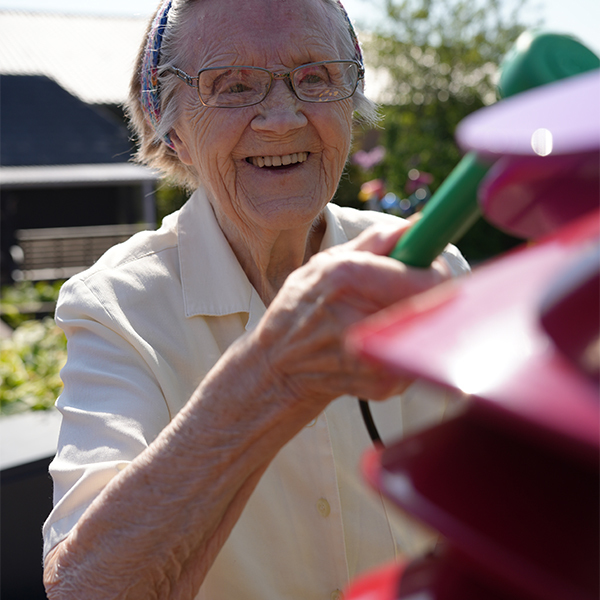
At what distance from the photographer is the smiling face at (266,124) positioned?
65.8 inches

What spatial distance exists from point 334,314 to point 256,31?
1164mm

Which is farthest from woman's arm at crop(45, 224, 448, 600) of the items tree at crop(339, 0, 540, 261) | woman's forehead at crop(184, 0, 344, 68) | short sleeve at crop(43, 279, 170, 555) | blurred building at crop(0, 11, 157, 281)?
tree at crop(339, 0, 540, 261)

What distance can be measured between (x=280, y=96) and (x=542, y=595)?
5.05 feet

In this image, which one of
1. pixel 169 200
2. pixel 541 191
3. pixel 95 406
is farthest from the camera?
pixel 169 200

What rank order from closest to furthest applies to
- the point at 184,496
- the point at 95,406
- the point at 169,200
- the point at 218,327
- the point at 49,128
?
the point at 184,496 → the point at 95,406 → the point at 218,327 → the point at 169,200 → the point at 49,128

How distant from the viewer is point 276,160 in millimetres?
1787

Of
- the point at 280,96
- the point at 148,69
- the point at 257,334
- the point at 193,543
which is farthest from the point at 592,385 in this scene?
the point at 148,69

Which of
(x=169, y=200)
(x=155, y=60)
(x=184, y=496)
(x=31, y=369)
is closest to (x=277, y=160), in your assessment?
(x=155, y=60)

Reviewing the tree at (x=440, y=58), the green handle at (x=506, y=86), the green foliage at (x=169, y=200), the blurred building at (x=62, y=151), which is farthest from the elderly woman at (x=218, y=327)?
the tree at (x=440, y=58)

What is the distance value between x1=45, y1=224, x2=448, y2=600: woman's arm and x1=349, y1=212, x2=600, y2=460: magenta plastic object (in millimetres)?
275

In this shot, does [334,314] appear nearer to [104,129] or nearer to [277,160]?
[277,160]

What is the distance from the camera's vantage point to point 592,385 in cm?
33

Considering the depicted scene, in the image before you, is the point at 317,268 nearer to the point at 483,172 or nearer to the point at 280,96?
the point at 483,172

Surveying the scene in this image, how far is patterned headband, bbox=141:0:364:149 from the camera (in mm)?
1807
